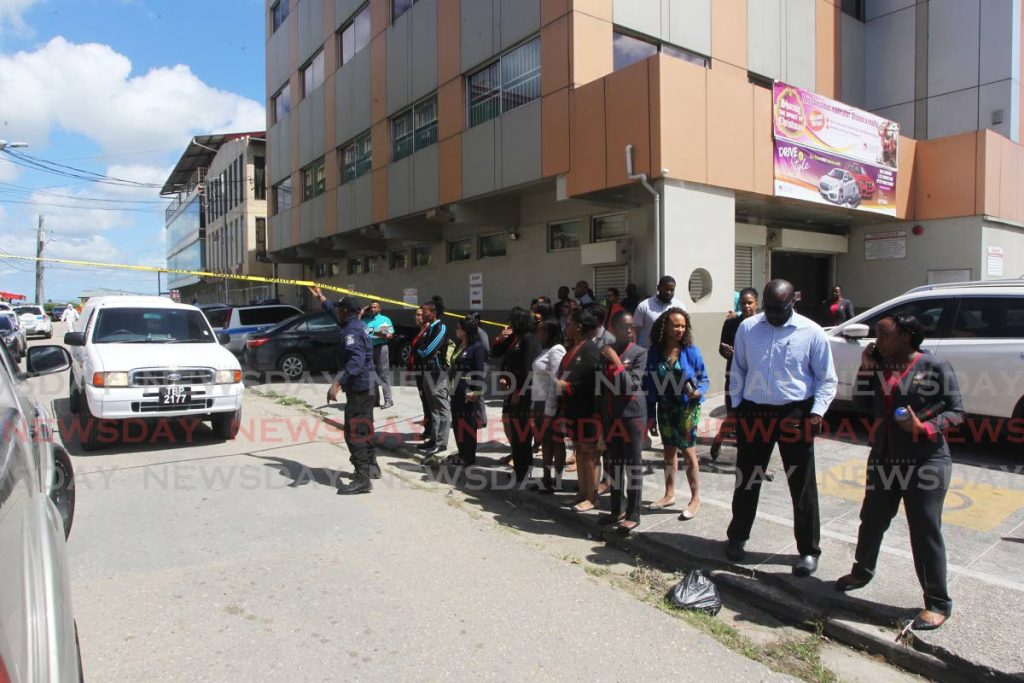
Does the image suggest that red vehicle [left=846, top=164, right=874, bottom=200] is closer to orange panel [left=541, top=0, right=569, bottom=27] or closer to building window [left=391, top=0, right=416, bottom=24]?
orange panel [left=541, top=0, right=569, bottom=27]

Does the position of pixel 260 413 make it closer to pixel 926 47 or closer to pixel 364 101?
pixel 364 101

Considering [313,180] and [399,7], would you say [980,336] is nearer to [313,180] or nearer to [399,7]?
[399,7]

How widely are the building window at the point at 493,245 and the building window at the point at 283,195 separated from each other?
37.9 ft

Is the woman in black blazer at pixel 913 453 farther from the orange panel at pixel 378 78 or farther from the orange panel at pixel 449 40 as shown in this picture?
the orange panel at pixel 378 78

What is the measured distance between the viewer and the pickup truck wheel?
8469mm

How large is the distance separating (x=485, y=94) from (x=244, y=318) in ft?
26.4

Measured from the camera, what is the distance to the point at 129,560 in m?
4.55

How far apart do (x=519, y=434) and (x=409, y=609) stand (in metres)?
2.64

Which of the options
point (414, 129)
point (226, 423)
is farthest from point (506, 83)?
point (226, 423)

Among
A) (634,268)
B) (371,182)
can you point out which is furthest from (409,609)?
(371,182)

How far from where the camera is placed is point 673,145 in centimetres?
1010

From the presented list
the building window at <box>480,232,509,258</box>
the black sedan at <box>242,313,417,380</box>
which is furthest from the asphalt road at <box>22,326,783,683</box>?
the building window at <box>480,232,509,258</box>

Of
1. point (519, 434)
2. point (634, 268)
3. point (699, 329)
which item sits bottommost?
point (519, 434)

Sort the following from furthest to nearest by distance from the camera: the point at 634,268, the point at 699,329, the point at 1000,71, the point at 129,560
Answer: the point at 1000,71, the point at 634,268, the point at 699,329, the point at 129,560
